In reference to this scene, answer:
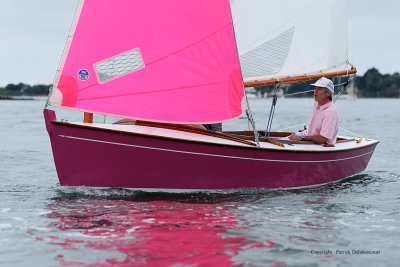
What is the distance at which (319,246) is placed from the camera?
7.54m

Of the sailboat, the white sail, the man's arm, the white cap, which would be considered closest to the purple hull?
the sailboat

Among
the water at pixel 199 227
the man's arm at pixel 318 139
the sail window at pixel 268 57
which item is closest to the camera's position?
the water at pixel 199 227

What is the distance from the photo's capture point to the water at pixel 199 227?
698 centimetres

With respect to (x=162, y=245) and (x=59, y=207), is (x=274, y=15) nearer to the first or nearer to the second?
(x=59, y=207)

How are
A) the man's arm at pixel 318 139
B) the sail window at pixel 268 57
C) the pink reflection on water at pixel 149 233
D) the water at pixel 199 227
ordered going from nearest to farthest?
the pink reflection on water at pixel 149 233 → the water at pixel 199 227 → the man's arm at pixel 318 139 → the sail window at pixel 268 57

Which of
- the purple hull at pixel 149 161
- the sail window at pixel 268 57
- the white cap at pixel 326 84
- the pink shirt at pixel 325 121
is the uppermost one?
the sail window at pixel 268 57

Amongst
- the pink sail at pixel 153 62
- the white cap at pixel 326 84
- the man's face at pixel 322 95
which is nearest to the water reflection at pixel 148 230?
the pink sail at pixel 153 62

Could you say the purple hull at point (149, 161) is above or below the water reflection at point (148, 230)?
above

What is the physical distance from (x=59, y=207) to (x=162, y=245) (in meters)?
2.87

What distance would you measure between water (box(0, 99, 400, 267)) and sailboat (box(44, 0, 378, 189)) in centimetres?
43

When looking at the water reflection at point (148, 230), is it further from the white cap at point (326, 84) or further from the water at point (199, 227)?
the white cap at point (326, 84)

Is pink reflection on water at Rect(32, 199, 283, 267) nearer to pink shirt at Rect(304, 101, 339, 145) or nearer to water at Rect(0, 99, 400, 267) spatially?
water at Rect(0, 99, 400, 267)

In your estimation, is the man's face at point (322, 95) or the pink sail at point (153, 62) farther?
the man's face at point (322, 95)

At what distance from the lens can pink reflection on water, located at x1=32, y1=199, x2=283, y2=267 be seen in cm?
684
